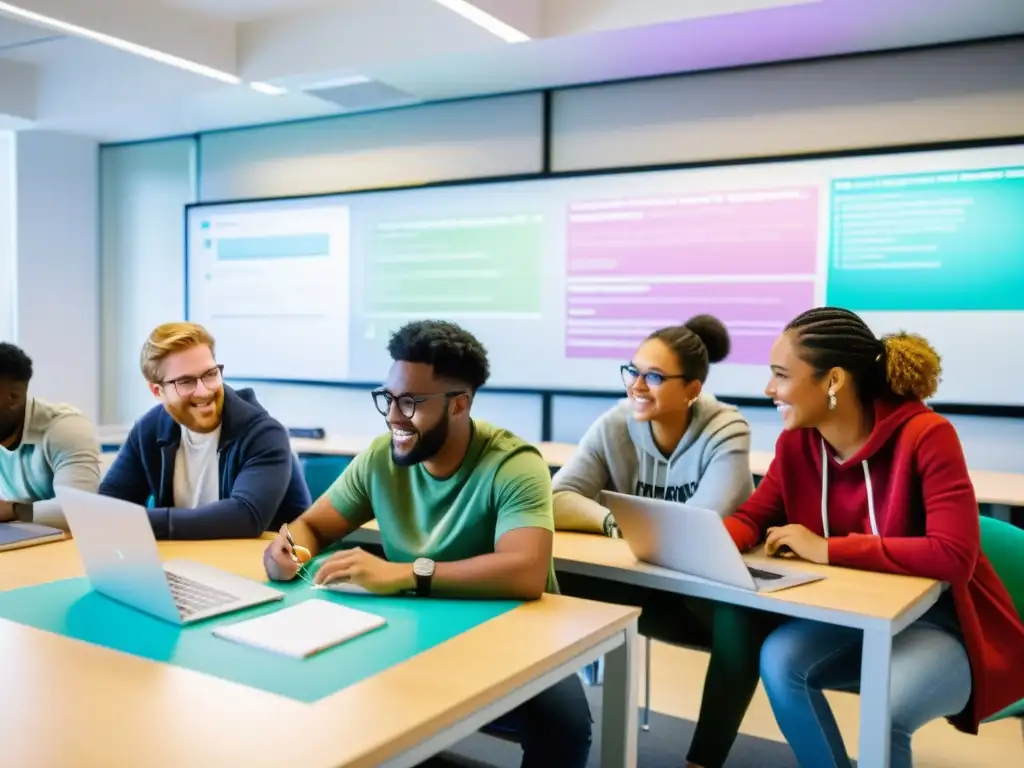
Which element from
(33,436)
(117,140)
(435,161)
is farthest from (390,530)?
(117,140)

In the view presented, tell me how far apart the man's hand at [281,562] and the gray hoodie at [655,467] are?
29.9 inches

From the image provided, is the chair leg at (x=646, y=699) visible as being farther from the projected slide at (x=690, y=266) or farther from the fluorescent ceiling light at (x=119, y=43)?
the fluorescent ceiling light at (x=119, y=43)

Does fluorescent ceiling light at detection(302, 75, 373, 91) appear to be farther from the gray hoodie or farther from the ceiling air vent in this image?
the gray hoodie

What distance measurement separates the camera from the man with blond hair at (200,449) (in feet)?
7.23

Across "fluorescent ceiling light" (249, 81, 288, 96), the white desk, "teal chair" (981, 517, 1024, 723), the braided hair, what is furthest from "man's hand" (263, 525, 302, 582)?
"fluorescent ceiling light" (249, 81, 288, 96)

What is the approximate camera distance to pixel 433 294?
14.7 ft

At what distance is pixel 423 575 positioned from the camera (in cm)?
161

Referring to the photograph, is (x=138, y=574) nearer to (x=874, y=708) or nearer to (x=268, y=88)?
(x=874, y=708)

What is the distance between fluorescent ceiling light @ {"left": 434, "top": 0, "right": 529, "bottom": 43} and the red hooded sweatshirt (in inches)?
75.5

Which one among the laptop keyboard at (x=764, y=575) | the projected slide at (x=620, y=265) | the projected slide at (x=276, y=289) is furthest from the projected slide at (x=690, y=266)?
the laptop keyboard at (x=764, y=575)

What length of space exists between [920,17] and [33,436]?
10.2 feet

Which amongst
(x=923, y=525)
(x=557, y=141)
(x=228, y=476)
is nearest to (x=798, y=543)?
(x=923, y=525)

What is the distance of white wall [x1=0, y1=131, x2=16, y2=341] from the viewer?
16.5 ft

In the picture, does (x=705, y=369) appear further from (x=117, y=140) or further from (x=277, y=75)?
(x=117, y=140)
